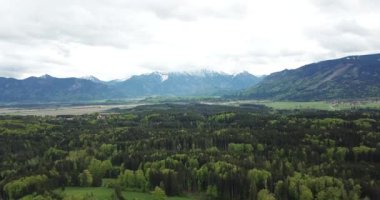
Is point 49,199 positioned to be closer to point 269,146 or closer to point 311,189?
point 311,189

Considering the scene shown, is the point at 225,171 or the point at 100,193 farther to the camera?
the point at 225,171

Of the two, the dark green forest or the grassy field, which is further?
the grassy field

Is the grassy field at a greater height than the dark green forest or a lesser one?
lesser

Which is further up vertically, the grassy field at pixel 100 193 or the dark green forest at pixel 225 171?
the dark green forest at pixel 225 171

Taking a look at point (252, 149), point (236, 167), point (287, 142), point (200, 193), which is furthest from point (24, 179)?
point (287, 142)

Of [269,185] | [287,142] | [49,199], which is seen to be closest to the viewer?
[49,199]

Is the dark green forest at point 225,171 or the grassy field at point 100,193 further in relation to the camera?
the grassy field at point 100,193

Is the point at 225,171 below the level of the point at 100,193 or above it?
above

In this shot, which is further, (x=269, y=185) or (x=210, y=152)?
(x=210, y=152)
